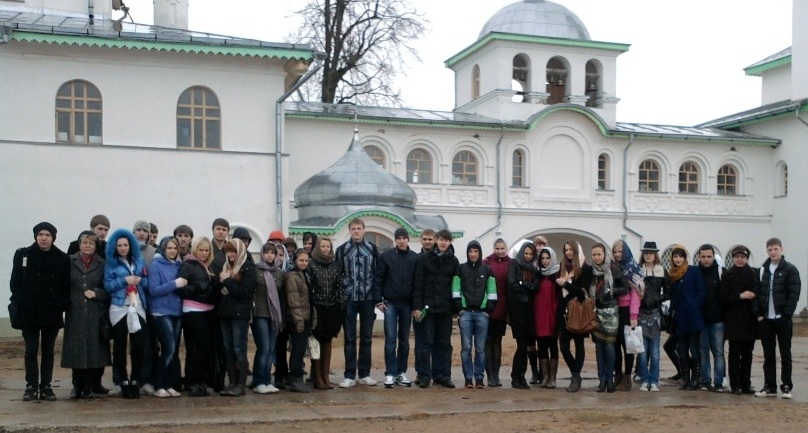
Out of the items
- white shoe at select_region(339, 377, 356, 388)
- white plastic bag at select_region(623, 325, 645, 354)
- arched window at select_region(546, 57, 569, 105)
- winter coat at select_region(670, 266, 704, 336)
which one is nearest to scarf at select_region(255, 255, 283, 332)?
white shoe at select_region(339, 377, 356, 388)

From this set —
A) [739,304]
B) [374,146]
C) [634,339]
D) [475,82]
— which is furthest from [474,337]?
[475,82]

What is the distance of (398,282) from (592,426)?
10.3 feet

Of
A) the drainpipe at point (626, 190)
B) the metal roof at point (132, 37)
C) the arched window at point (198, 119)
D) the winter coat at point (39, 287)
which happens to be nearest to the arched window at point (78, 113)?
the metal roof at point (132, 37)

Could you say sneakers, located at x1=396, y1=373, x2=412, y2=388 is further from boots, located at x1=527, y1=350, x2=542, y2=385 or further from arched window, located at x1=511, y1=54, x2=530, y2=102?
arched window, located at x1=511, y1=54, x2=530, y2=102

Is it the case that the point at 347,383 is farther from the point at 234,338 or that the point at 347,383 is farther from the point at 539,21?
the point at 539,21

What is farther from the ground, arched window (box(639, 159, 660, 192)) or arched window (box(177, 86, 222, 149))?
arched window (box(177, 86, 222, 149))

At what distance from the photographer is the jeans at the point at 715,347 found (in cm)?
1180

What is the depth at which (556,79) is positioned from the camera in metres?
32.3

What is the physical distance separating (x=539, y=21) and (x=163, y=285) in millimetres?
24810

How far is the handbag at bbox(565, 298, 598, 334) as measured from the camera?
11.4 m

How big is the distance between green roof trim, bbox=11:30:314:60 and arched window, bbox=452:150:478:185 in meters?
10.0

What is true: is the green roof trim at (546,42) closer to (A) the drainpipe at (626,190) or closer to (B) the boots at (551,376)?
(A) the drainpipe at (626,190)

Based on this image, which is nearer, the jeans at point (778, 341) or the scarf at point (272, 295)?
the scarf at point (272, 295)

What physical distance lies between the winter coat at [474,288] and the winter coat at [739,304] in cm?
272
